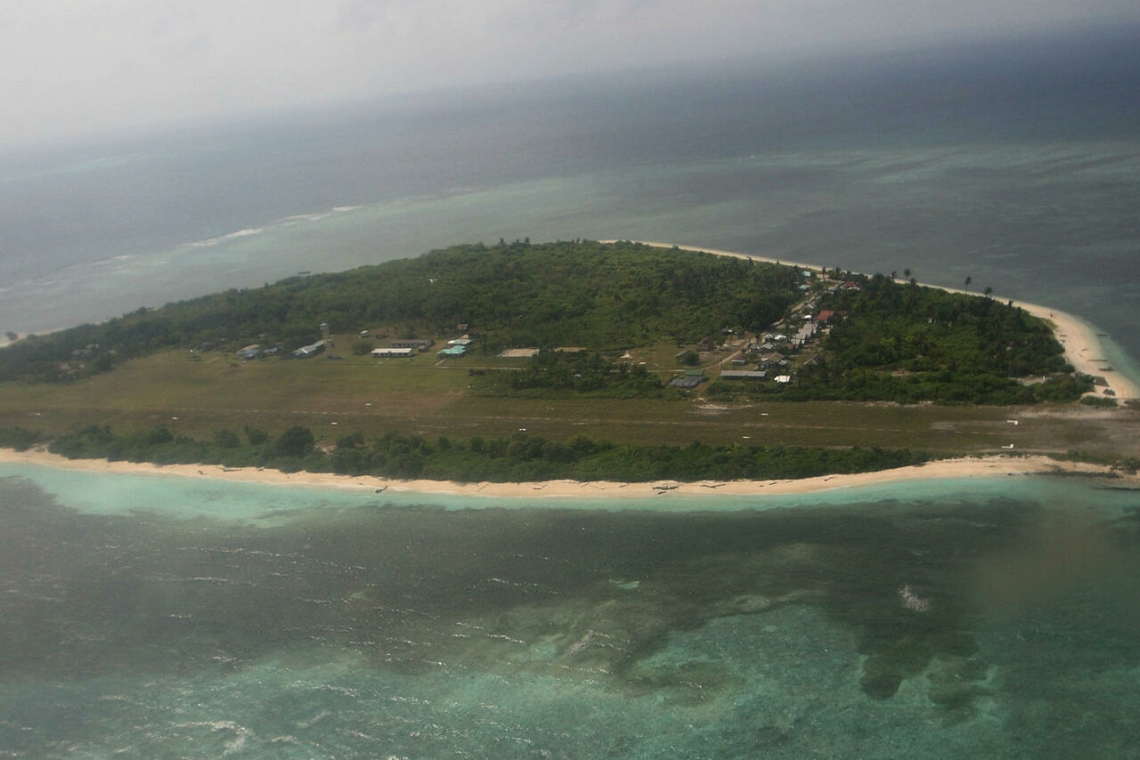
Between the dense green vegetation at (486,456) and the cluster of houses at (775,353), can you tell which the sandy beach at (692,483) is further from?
the cluster of houses at (775,353)

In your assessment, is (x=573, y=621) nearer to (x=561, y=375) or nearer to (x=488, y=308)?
(x=561, y=375)

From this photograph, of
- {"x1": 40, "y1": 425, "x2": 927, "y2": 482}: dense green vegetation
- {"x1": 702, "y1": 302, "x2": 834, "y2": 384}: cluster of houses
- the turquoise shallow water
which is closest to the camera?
the turquoise shallow water

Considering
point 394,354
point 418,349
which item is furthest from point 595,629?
point 418,349

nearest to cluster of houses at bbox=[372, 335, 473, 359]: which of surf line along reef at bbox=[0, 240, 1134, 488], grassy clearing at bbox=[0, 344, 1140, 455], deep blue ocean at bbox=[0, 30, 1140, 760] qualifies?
surf line along reef at bbox=[0, 240, 1134, 488]

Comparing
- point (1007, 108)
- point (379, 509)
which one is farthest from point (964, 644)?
point (1007, 108)

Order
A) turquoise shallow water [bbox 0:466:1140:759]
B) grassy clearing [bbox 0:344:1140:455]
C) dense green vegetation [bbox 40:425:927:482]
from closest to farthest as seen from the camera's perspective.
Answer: turquoise shallow water [bbox 0:466:1140:759], dense green vegetation [bbox 40:425:927:482], grassy clearing [bbox 0:344:1140:455]

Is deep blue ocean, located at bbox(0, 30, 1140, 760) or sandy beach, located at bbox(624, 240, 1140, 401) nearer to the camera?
deep blue ocean, located at bbox(0, 30, 1140, 760)

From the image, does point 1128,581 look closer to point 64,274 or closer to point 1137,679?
point 1137,679

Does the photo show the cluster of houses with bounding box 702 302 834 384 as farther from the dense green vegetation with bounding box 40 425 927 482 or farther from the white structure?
the white structure
